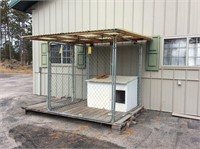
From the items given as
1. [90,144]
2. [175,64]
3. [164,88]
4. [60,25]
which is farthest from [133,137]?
[60,25]

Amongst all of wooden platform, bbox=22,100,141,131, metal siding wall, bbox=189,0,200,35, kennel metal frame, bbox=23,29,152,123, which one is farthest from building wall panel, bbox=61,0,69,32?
metal siding wall, bbox=189,0,200,35

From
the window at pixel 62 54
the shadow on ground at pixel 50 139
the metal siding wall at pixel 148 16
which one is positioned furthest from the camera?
the window at pixel 62 54

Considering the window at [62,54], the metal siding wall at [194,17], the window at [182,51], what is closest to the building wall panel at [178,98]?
the window at [182,51]

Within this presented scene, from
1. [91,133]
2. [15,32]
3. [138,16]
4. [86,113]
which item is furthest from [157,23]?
[15,32]

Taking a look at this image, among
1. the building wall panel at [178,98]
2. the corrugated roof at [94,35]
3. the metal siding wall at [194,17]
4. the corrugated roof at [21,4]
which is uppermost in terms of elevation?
the corrugated roof at [21,4]

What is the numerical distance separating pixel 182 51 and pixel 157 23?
101cm

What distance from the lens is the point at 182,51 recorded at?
17.1ft

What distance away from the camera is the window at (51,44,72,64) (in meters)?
7.09

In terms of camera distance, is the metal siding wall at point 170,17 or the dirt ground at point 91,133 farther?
the metal siding wall at point 170,17

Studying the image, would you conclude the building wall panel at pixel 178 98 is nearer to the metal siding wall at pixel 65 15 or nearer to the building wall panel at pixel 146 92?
the building wall panel at pixel 146 92

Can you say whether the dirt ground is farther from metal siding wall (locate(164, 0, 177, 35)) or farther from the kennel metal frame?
metal siding wall (locate(164, 0, 177, 35))

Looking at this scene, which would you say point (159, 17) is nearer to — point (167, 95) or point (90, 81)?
point (167, 95)

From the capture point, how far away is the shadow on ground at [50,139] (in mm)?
3408

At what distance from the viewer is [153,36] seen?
5.46 metres
